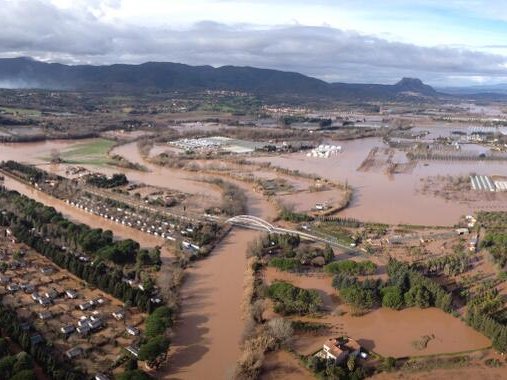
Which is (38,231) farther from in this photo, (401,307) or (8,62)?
(8,62)

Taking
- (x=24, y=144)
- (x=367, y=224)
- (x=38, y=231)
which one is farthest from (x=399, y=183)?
(x=24, y=144)

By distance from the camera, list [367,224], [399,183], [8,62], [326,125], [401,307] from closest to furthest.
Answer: [401,307] < [367,224] < [399,183] < [326,125] < [8,62]

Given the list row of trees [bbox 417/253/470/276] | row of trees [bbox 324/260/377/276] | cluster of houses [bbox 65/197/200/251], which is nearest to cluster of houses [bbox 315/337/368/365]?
row of trees [bbox 324/260/377/276]

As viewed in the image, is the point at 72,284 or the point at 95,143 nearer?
the point at 72,284

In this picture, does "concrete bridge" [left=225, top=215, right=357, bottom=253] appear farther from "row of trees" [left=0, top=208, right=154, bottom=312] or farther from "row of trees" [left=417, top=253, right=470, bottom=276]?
"row of trees" [left=0, top=208, right=154, bottom=312]

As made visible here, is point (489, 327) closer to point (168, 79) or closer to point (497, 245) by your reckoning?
point (497, 245)

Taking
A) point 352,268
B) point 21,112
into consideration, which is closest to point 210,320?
point 352,268
